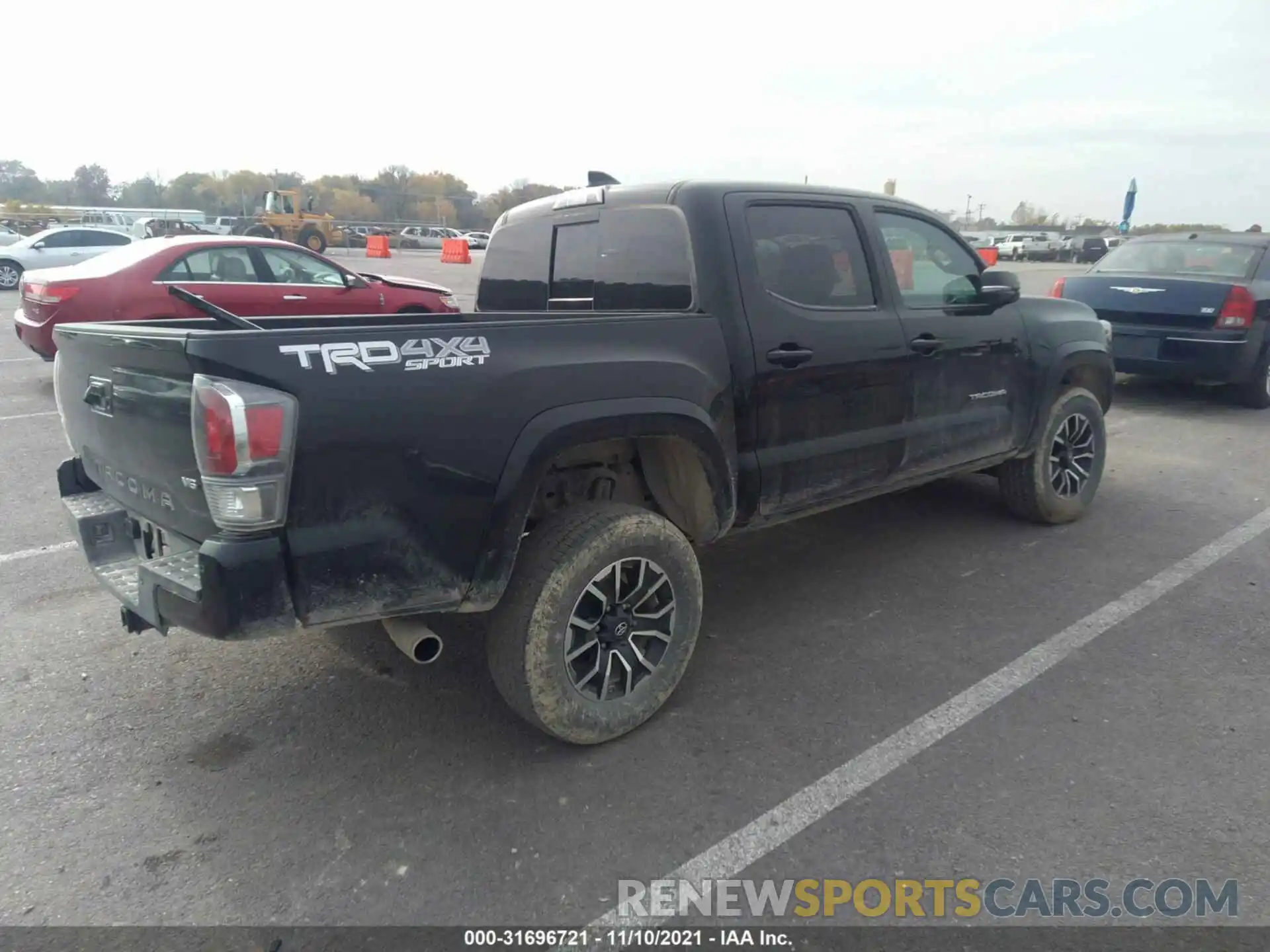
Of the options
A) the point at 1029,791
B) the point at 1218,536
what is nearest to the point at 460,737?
the point at 1029,791

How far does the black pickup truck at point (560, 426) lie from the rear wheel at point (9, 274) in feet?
67.7

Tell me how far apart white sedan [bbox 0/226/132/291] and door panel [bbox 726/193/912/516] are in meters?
19.4

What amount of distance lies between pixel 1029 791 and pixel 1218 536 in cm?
328

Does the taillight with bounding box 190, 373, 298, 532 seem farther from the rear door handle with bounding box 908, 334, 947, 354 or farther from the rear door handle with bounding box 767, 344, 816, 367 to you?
the rear door handle with bounding box 908, 334, 947, 354

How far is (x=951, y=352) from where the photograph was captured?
4.34 m

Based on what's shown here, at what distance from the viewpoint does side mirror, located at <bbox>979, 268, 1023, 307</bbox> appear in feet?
14.8

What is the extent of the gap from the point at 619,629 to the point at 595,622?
0.31 ft

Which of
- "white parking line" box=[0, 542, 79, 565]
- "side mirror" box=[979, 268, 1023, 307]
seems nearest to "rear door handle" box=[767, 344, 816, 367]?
"side mirror" box=[979, 268, 1023, 307]

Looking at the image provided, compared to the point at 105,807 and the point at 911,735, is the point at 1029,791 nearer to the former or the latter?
the point at 911,735

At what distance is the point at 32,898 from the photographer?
7.77 feet

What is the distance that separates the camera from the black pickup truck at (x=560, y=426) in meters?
2.38

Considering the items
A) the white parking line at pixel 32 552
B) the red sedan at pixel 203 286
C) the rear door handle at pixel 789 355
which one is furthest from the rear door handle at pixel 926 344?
the red sedan at pixel 203 286

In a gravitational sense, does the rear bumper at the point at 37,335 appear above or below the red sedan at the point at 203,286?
below

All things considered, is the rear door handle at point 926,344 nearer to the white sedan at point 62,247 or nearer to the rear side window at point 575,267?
the rear side window at point 575,267
